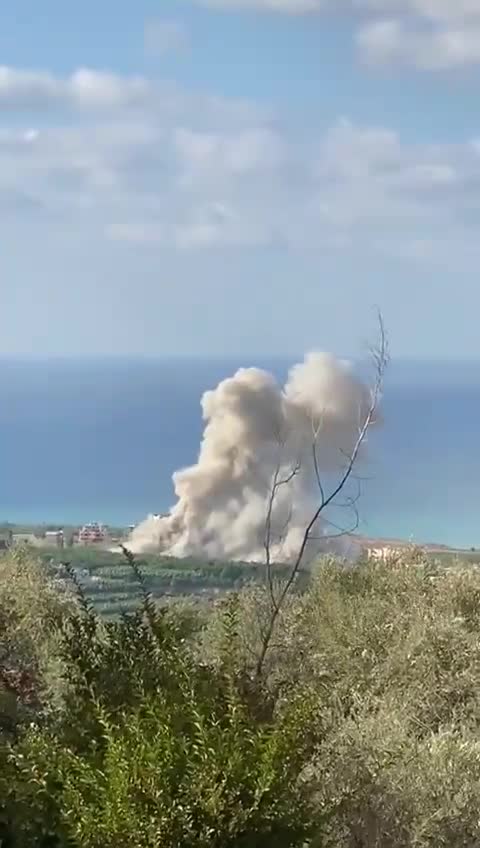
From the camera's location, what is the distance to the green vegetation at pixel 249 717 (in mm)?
3555

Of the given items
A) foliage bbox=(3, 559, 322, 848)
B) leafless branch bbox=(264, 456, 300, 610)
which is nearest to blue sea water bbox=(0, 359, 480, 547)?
leafless branch bbox=(264, 456, 300, 610)

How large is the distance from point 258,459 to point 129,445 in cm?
1038

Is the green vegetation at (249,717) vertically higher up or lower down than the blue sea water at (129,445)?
lower down

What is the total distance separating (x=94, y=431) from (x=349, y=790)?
1550 cm

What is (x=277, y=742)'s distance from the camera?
3.70 meters

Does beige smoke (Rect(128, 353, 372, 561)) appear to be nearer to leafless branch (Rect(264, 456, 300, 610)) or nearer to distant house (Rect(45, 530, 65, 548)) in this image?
leafless branch (Rect(264, 456, 300, 610))

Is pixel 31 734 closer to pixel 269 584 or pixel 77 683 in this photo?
pixel 77 683

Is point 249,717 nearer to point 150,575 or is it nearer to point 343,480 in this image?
point 343,480

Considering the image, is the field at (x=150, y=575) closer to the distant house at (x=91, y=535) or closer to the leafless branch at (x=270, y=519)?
the leafless branch at (x=270, y=519)

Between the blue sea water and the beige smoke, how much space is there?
97 cm

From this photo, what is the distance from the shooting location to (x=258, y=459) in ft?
35.8

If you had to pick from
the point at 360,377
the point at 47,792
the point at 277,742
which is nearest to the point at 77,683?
the point at 47,792

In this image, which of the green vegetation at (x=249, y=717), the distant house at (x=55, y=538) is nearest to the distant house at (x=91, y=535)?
the distant house at (x=55, y=538)

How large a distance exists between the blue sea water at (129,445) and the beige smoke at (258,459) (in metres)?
0.97
